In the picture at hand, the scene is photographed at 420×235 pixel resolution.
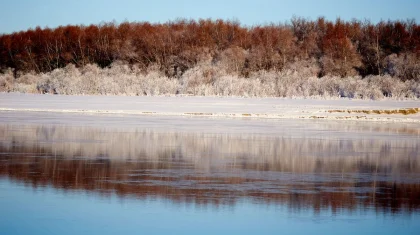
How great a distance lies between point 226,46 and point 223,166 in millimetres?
55360

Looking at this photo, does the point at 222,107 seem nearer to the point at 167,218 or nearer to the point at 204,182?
the point at 204,182

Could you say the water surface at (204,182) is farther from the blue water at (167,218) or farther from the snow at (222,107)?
the snow at (222,107)

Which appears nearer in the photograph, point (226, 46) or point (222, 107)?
point (222, 107)

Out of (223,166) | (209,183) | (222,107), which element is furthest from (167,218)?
A: (222,107)

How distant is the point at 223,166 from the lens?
40.3 ft

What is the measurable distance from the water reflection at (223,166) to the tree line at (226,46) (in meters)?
35.8

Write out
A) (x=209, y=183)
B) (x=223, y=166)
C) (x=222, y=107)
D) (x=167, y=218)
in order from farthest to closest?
(x=222, y=107) < (x=223, y=166) < (x=209, y=183) < (x=167, y=218)

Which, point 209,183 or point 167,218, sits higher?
point 209,183

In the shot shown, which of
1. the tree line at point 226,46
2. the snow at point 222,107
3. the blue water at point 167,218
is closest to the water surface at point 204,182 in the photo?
the blue water at point 167,218

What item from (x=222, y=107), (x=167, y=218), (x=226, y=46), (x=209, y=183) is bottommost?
(x=167, y=218)

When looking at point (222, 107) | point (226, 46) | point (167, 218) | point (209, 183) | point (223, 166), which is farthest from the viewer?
point (226, 46)

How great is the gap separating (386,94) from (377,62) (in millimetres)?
18025

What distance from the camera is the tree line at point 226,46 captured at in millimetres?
56969

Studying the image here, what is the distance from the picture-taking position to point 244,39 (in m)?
68.5
